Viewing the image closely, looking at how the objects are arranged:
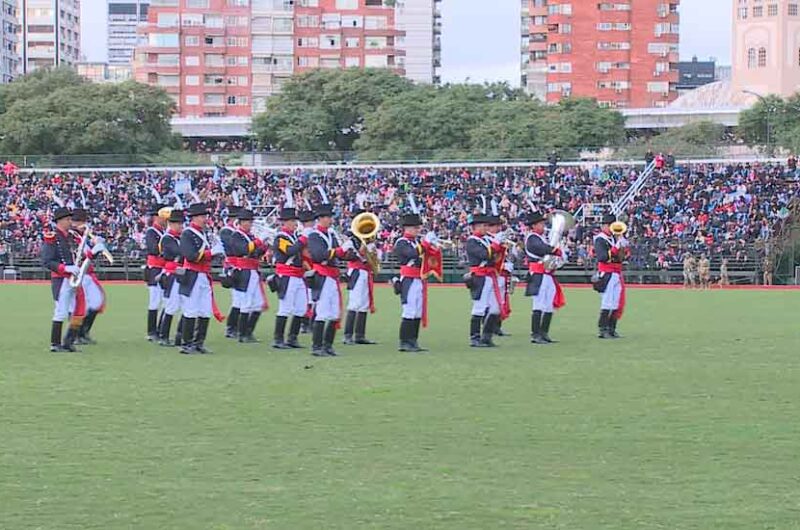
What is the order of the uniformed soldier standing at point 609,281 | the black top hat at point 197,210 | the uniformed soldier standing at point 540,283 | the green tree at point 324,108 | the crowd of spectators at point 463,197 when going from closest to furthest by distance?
the black top hat at point 197,210 < the uniformed soldier standing at point 540,283 < the uniformed soldier standing at point 609,281 < the crowd of spectators at point 463,197 < the green tree at point 324,108

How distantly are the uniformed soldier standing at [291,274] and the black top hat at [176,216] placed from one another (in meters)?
1.27

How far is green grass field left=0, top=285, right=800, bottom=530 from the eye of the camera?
25.4 ft

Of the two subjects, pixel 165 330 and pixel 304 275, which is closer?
pixel 304 275

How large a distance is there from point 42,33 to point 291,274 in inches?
5582

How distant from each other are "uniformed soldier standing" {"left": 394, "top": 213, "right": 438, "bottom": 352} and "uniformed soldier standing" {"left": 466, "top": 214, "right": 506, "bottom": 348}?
61 centimetres

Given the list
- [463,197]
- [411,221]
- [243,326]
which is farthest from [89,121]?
[411,221]

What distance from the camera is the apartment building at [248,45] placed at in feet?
368

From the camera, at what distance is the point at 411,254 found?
56.0ft

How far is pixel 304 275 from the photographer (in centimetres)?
1694

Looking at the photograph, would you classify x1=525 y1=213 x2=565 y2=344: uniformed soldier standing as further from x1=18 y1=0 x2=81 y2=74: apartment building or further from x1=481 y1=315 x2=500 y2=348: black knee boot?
x1=18 y1=0 x2=81 y2=74: apartment building

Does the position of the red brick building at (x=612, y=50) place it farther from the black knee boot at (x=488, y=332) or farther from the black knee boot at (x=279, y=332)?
the black knee boot at (x=279, y=332)

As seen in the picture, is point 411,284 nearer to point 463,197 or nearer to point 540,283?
point 540,283

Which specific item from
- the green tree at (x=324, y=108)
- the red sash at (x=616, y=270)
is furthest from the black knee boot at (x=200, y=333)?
the green tree at (x=324, y=108)

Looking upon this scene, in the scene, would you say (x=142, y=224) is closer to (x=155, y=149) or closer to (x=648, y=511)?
(x=155, y=149)
